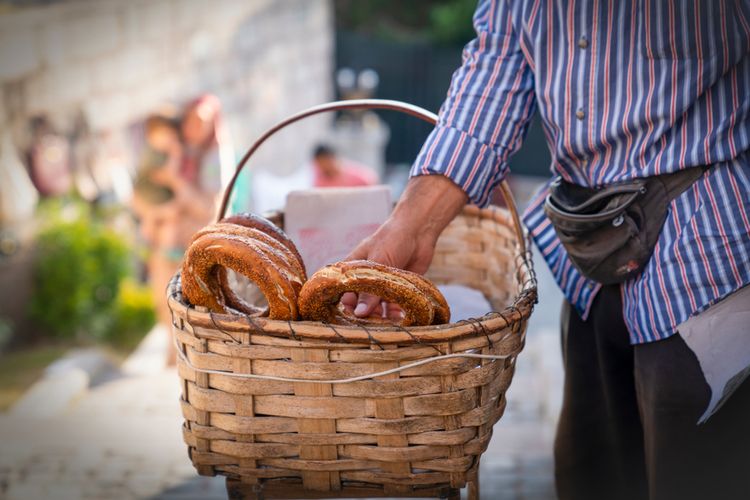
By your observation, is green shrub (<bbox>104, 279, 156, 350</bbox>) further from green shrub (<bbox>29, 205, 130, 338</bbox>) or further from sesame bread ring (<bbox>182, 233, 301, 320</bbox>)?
sesame bread ring (<bbox>182, 233, 301, 320</bbox>)

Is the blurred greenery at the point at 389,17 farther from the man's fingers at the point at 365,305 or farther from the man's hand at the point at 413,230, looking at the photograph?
the man's fingers at the point at 365,305

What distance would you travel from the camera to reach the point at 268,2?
35.7ft

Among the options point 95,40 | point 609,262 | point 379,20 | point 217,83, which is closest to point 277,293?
point 609,262

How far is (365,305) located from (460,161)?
1.06 feet

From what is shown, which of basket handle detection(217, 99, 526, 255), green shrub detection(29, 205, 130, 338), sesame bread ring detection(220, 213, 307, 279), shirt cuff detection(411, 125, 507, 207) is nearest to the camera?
sesame bread ring detection(220, 213, 307, 279)

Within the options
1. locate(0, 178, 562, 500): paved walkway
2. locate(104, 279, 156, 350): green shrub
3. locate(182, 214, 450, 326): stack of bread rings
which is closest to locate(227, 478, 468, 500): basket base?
locate(182, 214, 450, 326): stack of bread rings

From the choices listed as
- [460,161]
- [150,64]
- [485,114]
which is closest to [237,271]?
[460,161]

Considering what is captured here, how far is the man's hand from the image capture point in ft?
5.21

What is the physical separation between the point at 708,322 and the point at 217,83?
849 centimetres

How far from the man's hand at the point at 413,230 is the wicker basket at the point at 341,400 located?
0.24 metres

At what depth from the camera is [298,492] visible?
1.50 meters

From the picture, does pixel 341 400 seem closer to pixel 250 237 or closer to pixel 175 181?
pixel 250 237

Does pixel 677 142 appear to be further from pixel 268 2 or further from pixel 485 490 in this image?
pixel 268 2

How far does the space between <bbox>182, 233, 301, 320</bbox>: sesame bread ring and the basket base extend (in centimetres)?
29
